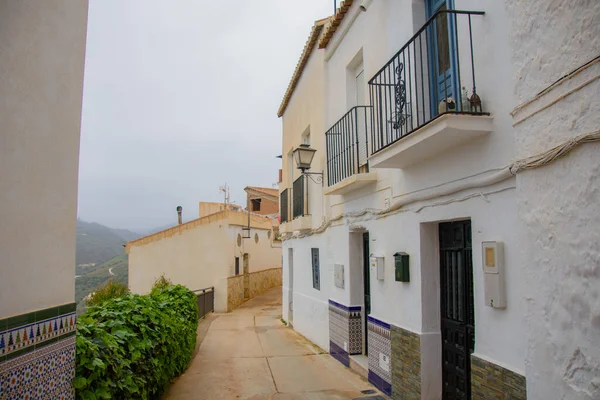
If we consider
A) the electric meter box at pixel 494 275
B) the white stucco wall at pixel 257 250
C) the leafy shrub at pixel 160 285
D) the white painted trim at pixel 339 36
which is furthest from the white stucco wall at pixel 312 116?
the white stucco wall at pixel 257 250

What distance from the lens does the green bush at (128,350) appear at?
3.64 metres

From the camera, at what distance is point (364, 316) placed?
24.8ft

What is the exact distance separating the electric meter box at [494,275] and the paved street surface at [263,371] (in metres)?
2.91

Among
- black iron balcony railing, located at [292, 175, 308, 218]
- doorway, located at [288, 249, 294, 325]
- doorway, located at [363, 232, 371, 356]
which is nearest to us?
doorway, located at [363, 232, 371, 356]

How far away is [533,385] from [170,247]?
1793 centimetres

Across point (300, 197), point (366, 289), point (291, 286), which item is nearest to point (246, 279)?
point (291, 286)

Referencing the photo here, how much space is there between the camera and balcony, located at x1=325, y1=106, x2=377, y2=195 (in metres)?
6.64

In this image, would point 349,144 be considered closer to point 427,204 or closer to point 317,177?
point 317,177

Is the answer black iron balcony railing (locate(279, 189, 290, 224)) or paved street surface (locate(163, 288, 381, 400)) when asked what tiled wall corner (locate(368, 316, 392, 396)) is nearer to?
paved street surface (locate(163, 288, 381, 400))

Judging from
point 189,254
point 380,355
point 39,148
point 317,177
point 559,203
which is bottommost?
point 380,355

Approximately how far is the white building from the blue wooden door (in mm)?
19

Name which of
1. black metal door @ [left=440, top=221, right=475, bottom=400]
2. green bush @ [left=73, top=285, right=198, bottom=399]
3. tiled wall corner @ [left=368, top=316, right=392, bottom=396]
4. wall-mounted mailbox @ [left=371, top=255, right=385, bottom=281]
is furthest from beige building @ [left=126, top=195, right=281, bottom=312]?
black metal door @ [left=440, top=221, right=475, bottom=400]

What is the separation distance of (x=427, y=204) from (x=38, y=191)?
3.73m

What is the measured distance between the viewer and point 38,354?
10.1 ft
